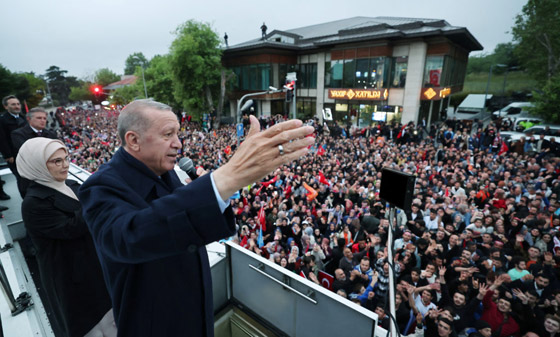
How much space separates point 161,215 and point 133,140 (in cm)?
59

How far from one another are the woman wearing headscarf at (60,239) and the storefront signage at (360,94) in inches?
947

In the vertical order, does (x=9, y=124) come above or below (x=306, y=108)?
above

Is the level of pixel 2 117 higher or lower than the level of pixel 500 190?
higher

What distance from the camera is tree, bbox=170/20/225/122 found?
998 inches

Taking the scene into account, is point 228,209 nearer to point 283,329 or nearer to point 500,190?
point 283,329

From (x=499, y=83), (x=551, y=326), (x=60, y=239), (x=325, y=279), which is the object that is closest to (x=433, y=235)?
(x=551, y=326)

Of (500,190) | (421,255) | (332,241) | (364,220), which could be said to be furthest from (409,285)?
(500,190)

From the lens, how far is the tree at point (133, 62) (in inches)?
3349

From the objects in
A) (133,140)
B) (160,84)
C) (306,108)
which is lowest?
(306,108)

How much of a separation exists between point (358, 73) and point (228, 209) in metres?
25.6

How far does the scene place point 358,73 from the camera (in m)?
24.0

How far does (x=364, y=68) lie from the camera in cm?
2356

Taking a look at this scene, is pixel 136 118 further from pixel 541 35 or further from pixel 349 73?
pixel 541 35

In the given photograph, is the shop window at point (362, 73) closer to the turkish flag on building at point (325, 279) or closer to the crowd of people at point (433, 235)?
the crowd of people at point (433, 235)
